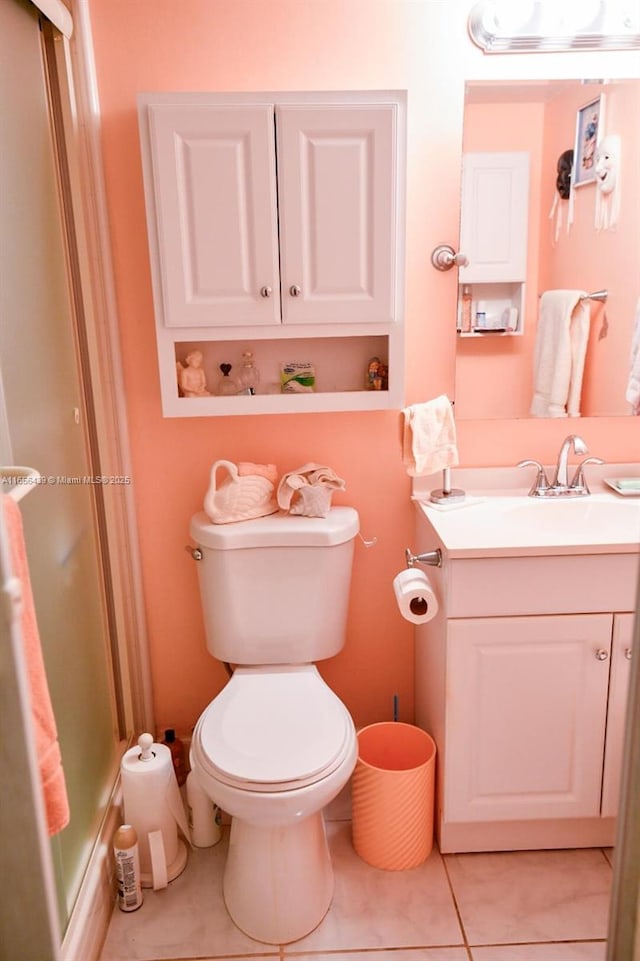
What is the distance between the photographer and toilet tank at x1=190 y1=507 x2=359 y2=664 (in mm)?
1854

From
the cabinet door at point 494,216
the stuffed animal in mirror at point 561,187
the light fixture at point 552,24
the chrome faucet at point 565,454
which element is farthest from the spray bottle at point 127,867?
the light fixture at point 552,24

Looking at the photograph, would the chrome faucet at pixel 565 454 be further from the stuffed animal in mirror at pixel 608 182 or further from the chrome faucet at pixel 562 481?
the stuffed animal in mirror at pixel 608 182

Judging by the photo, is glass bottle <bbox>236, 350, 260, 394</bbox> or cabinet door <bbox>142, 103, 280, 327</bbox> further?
glass bottle <bbox>236, 350, 260, 394</bbox>

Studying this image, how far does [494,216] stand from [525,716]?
1.25 m

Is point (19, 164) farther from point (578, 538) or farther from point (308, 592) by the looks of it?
point (578, 538)

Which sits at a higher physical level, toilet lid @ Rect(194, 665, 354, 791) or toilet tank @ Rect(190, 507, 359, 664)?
toilet tank @ Rect(190, 507, 359, 664)

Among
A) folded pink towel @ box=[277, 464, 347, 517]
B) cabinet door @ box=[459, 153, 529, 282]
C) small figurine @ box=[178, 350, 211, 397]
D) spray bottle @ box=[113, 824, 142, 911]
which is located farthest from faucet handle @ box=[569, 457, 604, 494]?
spray bottle @ box=[113, 824, 142, 911]

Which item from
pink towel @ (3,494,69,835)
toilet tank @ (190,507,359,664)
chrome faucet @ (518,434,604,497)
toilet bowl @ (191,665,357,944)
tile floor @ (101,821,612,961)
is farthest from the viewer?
chrome faucet @ (518,434,604,497)

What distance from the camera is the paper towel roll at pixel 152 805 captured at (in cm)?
177

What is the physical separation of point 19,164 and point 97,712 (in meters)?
1.28

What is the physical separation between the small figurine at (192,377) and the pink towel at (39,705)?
3.00ft

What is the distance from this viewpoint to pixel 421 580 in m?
→ 1.75

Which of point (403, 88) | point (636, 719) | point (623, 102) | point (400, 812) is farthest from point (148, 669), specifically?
point (623, 102)

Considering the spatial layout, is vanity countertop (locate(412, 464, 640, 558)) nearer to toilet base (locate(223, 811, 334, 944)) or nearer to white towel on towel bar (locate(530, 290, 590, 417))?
white towel on towel bar (locate(530, 290, 590, 417))
